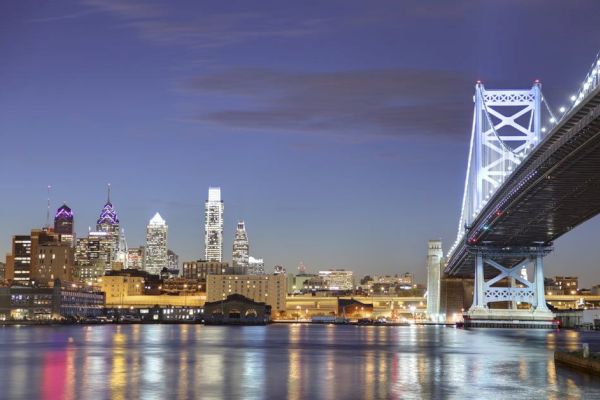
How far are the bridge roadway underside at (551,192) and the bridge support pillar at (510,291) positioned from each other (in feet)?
2.62

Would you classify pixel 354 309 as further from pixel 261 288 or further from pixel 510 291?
pixel 510 291

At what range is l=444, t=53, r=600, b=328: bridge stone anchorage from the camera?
162ft

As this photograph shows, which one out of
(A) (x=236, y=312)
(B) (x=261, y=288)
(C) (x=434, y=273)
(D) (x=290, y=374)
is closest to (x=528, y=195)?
(D) (x=290, y=374)

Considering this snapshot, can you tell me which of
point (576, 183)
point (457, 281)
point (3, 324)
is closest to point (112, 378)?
point (576, 183)

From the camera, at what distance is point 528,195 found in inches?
2454

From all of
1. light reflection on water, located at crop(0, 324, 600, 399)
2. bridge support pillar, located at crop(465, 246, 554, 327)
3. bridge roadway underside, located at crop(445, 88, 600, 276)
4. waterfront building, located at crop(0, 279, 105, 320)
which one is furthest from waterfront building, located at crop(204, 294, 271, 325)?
light reflection on water, located at crop(0, 324, 600, 399)

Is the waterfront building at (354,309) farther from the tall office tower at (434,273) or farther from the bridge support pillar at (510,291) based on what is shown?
the bridge support pillar at (510,291)

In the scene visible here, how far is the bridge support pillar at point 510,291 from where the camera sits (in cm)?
8756

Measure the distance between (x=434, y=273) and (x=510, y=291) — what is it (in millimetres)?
35700

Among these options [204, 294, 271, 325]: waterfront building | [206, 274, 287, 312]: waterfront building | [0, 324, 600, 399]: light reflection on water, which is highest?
[206, 274, 287, 312]: waterfront building

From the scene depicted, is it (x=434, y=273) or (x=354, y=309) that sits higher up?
(x=434, y=273)

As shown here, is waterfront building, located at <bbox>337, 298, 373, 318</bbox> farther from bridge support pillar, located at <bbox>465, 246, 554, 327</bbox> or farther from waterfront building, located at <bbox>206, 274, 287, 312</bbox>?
bridge support pillar, located at <bbox>465, 246, 554, 327</bbox>

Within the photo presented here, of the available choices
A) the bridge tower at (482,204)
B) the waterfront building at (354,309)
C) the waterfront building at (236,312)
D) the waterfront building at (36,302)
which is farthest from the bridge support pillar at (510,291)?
the waterfront building at (354,309)

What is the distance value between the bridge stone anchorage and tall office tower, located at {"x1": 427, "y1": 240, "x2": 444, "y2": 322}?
1011cm
